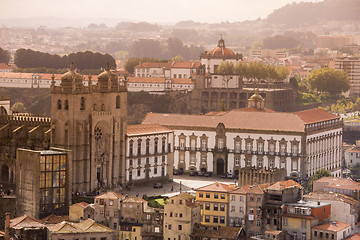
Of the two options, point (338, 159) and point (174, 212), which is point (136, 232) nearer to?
point (174, 212)

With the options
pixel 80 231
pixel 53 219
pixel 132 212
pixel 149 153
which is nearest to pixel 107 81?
pixel 149 153

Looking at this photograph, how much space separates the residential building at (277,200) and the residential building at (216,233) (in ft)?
8.86

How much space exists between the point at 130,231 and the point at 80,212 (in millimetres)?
4915

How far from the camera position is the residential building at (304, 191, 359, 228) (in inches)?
3907

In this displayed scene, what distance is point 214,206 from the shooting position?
99812mm

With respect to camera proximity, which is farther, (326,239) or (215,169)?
(215,169)

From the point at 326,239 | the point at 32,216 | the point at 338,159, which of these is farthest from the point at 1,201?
the point at 338,159

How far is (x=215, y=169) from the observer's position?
13162 cm

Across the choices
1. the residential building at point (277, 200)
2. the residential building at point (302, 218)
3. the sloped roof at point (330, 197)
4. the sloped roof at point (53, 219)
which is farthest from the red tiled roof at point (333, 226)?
the sloped roof at point (53, 219)

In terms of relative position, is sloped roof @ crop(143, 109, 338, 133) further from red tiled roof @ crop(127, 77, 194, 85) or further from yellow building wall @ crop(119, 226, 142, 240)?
red tiled roof @ crop(127, 77, 194, 85)

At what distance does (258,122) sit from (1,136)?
34178 millimetres

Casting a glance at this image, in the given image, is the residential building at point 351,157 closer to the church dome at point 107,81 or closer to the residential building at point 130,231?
the church dome at point 107,81

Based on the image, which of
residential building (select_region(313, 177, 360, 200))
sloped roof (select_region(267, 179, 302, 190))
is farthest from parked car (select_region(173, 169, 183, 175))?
sloped roof (select_region(267, 179, 302, 190))

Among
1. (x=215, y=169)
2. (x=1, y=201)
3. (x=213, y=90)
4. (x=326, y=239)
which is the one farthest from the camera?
(x=213, y=90)
